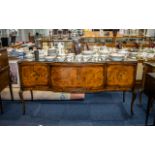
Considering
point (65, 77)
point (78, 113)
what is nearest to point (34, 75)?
point (65, 77)

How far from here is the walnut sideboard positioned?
2.28 m

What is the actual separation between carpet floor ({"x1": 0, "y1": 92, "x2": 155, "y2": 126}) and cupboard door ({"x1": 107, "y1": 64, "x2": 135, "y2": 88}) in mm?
497

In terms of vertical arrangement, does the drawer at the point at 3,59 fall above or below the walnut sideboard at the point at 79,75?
above

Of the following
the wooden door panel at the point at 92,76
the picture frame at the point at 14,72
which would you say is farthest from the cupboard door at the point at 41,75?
the picture frame at the point at 14,72

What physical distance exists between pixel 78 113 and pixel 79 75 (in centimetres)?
66

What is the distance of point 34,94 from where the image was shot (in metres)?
3.08

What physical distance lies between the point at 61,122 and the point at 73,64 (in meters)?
0.79

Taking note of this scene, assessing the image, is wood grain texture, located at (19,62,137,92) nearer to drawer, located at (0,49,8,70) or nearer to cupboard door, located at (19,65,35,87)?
cupboard door, located at (19,65,35,87)

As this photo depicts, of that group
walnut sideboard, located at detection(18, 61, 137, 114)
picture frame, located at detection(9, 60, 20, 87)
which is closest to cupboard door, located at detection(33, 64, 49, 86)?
walnut sideboard, located at detection(18, 61, 137, 114)

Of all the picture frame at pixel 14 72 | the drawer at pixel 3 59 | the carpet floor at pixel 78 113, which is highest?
the drawer at pixel 3 59

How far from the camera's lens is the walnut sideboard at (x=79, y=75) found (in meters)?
2.28

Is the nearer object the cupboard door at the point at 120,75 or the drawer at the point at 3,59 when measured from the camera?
the cupboard door at the point at 120,75

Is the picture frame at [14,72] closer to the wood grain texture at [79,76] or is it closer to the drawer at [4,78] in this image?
the drawer at [4,78]

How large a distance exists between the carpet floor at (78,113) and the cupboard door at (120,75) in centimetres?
50
